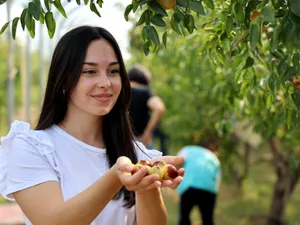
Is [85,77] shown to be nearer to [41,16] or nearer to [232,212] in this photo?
[41,16]

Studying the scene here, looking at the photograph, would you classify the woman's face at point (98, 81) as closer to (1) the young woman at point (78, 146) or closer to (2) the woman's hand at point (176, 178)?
(1) the young woman at point (78, 146)

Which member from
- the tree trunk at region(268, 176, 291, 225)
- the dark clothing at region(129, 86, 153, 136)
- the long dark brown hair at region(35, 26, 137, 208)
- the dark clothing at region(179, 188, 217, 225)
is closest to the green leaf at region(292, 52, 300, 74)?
the long dark brown hair at region(35, 26, 137, 208)

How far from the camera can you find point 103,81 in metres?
1.98

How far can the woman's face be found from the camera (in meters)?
1.99

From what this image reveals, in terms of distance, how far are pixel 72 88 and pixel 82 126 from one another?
14 centimetres

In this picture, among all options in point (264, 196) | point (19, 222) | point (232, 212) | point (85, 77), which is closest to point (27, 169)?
point (85, 77)

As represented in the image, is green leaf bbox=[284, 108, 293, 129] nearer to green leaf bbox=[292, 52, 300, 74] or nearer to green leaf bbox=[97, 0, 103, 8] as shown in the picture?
green leaf bbox=[292, 52, 300, 74]

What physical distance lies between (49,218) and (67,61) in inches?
21.0

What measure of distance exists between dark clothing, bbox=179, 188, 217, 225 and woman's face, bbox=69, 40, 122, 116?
173 inches

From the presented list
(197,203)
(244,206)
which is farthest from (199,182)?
(244,206)

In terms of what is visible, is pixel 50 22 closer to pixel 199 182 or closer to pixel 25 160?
pixel 25 160

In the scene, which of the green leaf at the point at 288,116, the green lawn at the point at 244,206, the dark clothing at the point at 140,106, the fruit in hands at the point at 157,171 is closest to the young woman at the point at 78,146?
the fruit in hands at the point at 157,171

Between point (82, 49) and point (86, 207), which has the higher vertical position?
point (82, 49)

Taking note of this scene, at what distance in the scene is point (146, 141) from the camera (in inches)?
235
